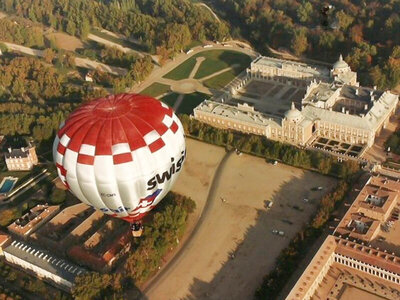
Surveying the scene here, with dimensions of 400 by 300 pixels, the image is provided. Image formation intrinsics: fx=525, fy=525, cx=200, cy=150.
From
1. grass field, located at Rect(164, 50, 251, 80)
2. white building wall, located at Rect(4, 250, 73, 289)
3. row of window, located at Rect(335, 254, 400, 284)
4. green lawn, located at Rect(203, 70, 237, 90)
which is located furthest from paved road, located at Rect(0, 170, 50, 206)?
row of window, located at Rect(335, 254, 400, 284)

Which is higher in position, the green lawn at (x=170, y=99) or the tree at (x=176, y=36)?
the tree at (x=176, y=36)

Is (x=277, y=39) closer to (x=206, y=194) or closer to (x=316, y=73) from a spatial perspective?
(x=316, y=73)

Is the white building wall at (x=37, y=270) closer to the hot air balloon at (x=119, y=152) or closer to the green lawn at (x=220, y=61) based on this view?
the hot air balloon at (x=119, y=152)

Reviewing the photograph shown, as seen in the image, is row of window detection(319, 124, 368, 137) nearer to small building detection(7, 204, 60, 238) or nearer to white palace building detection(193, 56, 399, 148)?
white palace building detection(193, 56, 399, 148)

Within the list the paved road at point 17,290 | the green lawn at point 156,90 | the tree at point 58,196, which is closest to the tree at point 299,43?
the green lawn at point 156,90

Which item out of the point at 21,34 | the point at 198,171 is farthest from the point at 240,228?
the point at 21,34

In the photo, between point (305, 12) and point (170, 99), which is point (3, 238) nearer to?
point (170, 99)

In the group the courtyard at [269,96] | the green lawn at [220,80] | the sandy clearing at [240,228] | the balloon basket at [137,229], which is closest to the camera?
the sandy clearing at [240,228]
